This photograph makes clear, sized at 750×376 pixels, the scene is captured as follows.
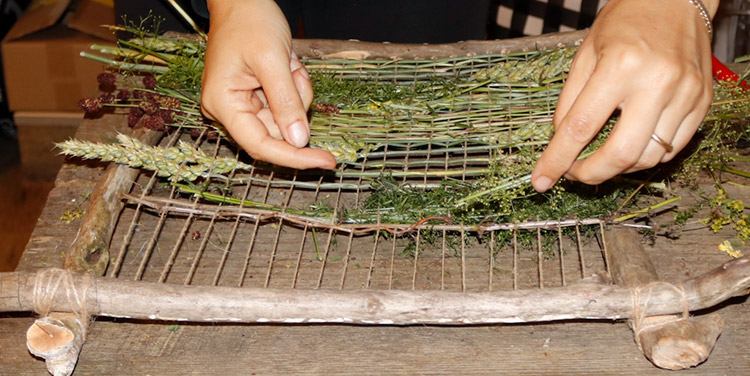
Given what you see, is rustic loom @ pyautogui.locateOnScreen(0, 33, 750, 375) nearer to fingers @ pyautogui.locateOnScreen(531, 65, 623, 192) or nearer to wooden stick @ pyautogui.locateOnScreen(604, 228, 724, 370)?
wooden stick @ pyautogui.locateOnScreen(604, 228, 724, 370)

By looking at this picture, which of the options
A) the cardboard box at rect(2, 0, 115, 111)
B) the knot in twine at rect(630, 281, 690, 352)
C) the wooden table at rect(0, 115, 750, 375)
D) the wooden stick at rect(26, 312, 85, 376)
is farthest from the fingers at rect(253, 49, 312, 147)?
the cardboard box at rect(2, 0, 115, 111)

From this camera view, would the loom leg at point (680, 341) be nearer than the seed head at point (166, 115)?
Yes

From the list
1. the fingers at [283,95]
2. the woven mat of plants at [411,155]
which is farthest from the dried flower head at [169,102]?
the fingers at [283,95]

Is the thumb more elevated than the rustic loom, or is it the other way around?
the thumb

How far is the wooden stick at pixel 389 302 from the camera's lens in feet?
3.85

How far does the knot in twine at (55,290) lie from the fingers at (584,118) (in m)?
0.89

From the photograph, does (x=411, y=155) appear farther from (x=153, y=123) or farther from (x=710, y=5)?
(x=710, y=5)

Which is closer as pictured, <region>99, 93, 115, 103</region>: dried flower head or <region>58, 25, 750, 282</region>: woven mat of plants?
<region>58, 25, 750, 282</region>: woven mat of plants

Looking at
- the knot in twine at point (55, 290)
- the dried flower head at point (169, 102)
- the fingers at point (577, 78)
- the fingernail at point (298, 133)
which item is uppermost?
the fingers at point (577, 78)

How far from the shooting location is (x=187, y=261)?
56.2 inches

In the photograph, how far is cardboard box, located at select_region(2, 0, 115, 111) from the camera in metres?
2.67

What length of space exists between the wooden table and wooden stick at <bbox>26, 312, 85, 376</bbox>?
49mm

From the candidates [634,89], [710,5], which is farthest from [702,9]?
[634,89]

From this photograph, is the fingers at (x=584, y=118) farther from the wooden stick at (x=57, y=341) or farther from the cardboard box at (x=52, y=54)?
the cardboard box at (x=52, y=54)
